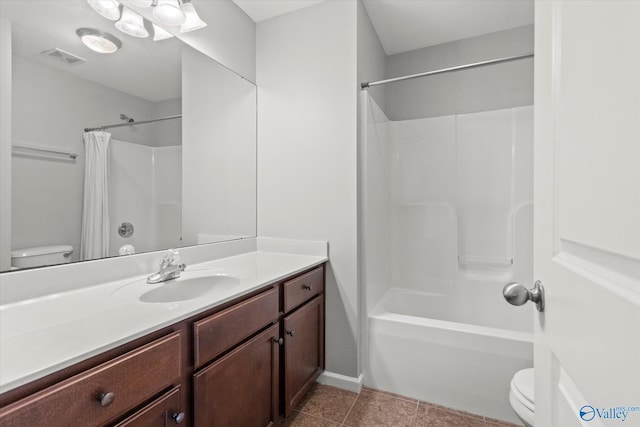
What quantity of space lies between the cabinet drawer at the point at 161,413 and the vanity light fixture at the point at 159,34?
5.43ft

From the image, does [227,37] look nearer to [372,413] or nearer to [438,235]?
[438,235]

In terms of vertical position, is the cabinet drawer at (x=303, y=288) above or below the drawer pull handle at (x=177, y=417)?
above

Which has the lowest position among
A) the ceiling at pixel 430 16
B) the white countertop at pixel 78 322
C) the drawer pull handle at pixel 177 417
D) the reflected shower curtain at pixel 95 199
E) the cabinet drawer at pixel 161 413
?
the drawer pull handle at pixel 177 417

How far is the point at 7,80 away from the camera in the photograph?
1061 mm

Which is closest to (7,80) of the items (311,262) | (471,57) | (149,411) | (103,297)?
(103,297)

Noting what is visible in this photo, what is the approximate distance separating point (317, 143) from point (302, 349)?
1.28 metres

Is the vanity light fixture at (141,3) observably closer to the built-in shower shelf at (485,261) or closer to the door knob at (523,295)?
the door knob at (523,295)

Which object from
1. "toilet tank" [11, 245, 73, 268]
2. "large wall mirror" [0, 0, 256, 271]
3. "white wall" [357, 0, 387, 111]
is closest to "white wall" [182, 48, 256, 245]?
"large wall mirror" [0, 0, 256, 271]

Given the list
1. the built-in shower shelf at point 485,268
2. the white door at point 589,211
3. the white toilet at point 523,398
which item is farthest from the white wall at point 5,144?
the built-in shower shelf at point 485,268

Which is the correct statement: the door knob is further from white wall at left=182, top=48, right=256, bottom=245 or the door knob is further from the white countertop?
white wall at left=182, top=48, right=256, bottom=245

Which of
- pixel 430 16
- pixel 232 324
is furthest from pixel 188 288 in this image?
pixel 430 16

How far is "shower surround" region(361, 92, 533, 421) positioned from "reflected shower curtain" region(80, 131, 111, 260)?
140 centimetres

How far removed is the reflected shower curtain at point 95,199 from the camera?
1280 millimetres

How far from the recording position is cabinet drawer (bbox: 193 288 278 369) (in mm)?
1040
